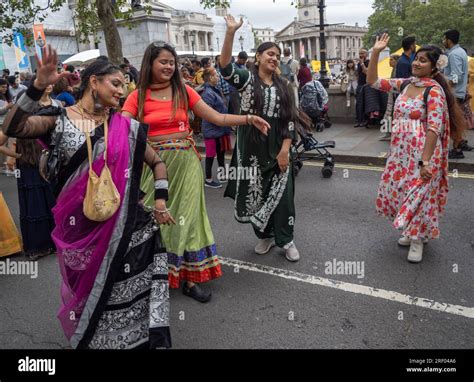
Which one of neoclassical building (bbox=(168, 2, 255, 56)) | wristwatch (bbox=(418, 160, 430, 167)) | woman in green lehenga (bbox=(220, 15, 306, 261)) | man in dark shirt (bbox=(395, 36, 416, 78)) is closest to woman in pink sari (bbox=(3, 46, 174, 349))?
woman in green lehenga (bbox=(220, 15, 306, 261))

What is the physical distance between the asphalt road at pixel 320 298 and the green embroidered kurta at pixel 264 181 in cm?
43

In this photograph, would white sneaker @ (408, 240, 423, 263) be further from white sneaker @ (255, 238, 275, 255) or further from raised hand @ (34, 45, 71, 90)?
raised hand @ (34, 45, 71, 90)

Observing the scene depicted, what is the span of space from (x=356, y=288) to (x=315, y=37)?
372 ft

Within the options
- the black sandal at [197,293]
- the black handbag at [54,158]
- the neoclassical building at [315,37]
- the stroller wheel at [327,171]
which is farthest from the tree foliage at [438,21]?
the black handbag at [54,158]

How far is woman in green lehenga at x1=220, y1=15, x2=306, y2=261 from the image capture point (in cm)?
399

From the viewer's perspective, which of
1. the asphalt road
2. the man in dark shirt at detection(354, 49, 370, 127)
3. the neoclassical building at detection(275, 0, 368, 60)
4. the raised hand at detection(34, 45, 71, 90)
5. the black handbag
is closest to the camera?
the raised hand at detection(34, 45, 71, 90)

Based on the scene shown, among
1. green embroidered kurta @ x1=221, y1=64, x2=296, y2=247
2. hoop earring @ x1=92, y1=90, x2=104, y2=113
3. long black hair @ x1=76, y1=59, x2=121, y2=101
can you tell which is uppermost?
long black hair @ x1=76, y1=59, x2=121, y2=101

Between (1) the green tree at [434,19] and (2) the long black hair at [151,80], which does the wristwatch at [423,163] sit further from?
(1) the green tree at [434,19]

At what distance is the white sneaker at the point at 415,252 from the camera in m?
4.14

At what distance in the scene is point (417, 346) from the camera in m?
2.94

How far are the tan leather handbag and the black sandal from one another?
4.72ft

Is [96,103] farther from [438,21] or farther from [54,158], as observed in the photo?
[438,21]

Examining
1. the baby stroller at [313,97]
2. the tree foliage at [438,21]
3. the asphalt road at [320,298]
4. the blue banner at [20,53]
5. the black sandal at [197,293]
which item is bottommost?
the asphalt road at [320,298]
